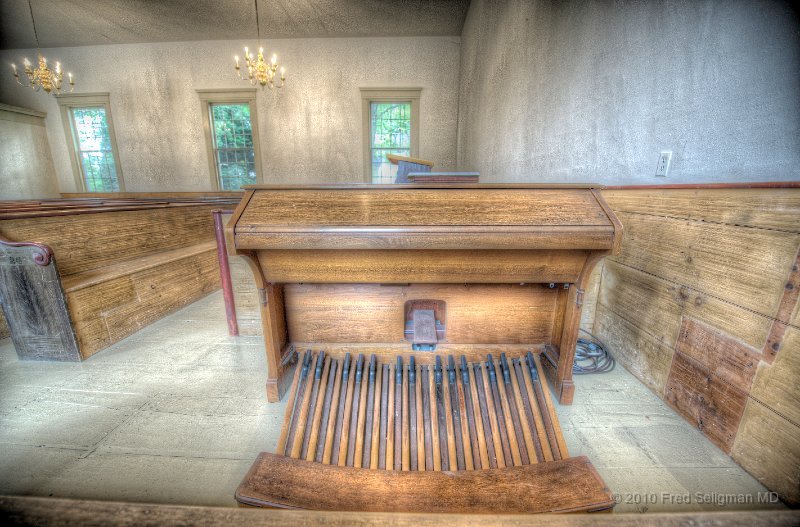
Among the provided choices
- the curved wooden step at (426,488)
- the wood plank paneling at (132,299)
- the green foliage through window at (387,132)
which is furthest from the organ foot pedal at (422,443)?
→ the green foliage through window at (387,132)

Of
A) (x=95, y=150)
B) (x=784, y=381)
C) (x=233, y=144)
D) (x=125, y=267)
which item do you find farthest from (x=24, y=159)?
(x=784, y=381)

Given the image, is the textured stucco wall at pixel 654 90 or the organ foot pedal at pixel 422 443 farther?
the textured stucco wall at pixel 654 90

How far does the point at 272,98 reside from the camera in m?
6.01

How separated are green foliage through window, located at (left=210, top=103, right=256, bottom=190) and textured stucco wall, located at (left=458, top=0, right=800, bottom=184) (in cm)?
540

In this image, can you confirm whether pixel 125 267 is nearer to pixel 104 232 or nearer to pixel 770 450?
pixel 104 232

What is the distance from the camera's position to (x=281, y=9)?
15.6 feet

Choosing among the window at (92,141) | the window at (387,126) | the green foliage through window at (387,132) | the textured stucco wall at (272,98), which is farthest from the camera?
the window at (92,141)

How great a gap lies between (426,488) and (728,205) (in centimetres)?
147

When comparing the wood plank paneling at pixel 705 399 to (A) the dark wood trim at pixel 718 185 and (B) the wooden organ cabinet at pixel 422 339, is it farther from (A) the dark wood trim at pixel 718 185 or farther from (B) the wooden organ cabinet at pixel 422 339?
(A) the dark wood trim at pixel 718 185

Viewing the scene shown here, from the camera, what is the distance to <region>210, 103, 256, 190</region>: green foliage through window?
6.25 meters

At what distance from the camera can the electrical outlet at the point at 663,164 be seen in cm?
140

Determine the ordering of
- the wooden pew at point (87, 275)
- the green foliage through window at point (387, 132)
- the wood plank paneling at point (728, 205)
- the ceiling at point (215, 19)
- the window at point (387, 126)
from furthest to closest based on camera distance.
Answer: the green foliage through window at point (387, 132) < the window at point (387, 126) < the ceiling at point (215, 19) < the wooden pew at point (87, 275) < the wood plank paneling at point (728, 205)

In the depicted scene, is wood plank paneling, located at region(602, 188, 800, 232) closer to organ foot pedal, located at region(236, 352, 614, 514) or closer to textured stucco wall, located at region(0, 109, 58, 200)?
organ foot pedal, located at region(236, 352, 614, 514)


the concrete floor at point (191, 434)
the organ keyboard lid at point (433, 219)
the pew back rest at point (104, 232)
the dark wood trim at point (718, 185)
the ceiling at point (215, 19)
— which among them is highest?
the ceiling at point (215, 19)
